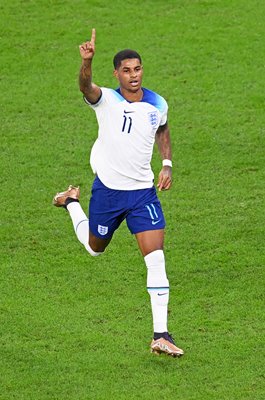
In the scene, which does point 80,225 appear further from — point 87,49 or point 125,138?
point 87,49

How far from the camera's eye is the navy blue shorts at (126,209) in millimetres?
11742

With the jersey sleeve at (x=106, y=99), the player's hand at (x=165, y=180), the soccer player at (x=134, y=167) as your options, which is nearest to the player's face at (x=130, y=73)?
the soccer player at (x=134, y=167)

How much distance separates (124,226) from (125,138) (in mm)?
3543

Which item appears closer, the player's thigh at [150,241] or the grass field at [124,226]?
the grass field at [124,226]

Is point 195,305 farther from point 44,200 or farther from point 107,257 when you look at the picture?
point 44,200

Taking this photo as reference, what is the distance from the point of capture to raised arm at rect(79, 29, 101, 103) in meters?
11.2

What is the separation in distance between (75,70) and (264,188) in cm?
472

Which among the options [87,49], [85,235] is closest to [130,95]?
[87,49]

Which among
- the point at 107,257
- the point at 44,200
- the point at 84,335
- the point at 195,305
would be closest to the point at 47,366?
the point at 84,335

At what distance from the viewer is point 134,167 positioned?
11.8m

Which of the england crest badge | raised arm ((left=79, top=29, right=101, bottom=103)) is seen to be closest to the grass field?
the england crest badge

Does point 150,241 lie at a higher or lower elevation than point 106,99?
lower

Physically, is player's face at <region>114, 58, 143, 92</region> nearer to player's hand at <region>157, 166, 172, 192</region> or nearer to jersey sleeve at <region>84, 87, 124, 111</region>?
jersey sleeve at <region>84, 87, 124, 111</region>

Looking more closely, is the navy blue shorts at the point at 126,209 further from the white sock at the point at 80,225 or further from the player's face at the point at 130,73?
the player's face at the point at 130,73
